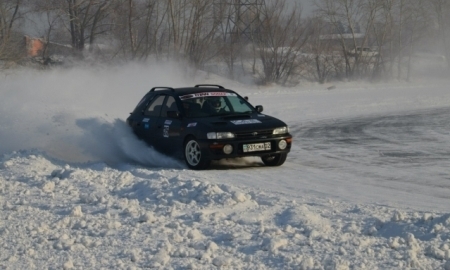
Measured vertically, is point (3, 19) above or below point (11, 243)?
above

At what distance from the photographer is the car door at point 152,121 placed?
13406mm

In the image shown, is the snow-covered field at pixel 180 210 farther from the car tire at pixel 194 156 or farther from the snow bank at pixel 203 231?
the car tire at pixel 194 156

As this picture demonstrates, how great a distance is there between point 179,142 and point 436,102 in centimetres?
2002

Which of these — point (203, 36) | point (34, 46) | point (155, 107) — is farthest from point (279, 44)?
point (155, 107)

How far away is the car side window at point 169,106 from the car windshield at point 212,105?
0.56 ft

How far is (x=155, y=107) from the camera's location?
541 inches

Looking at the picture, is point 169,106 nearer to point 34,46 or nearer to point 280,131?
point 280,131

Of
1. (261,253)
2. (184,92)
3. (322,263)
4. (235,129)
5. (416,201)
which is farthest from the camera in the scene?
(184,92)

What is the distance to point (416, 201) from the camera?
9.12m

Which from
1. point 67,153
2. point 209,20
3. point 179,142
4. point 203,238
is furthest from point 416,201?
point 209,20

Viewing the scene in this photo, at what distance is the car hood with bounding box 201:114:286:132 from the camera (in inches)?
478

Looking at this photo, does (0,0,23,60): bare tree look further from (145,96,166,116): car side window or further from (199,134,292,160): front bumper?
(199,134,292,160): front bumper

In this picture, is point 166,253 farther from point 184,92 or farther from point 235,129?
point 184,92

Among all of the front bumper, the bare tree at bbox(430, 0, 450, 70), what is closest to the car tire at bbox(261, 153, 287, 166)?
the front bumper
